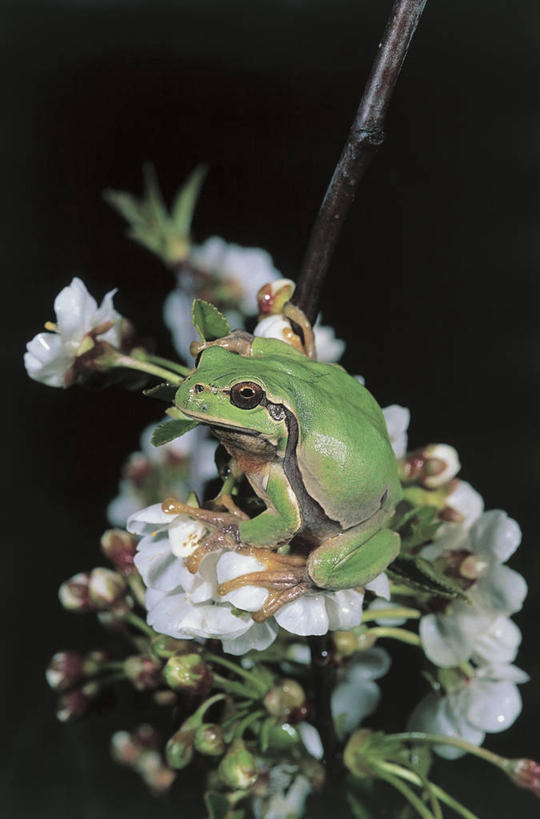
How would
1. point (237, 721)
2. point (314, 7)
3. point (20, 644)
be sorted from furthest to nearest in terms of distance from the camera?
1. point (20, 644)
2. point (314, 7)
3. point (237, 721)

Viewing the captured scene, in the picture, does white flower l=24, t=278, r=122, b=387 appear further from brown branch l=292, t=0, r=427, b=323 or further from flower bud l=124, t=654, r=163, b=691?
flower bud l=124, t=654, r=163, b=691

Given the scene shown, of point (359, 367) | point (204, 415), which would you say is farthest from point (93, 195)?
point (204, 415)

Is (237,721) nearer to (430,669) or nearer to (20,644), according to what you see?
(430,669)

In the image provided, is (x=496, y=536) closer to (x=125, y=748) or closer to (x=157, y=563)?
(x=157, y=563)

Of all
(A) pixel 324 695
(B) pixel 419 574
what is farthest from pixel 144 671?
(B) pixel 419 574

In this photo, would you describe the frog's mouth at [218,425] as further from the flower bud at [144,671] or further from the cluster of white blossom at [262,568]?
the flower bud at [144,671]
